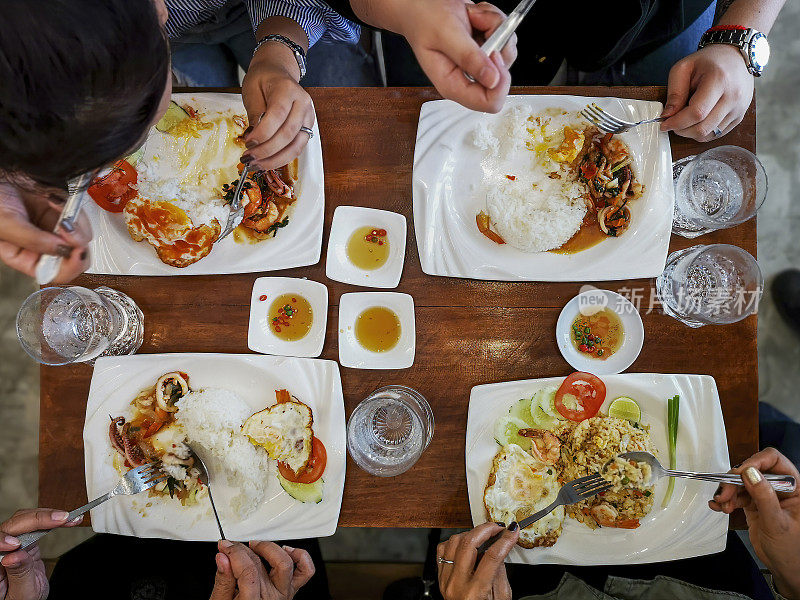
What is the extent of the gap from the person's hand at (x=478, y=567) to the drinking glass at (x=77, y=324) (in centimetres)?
140

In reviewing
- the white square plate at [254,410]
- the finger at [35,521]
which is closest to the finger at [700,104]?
the white square plate at [254,410]

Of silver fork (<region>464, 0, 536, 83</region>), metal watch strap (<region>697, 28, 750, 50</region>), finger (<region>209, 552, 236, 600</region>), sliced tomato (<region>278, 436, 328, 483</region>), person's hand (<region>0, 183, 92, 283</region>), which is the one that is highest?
metal watch strap (<region>697, 28, 750, 50</region>)

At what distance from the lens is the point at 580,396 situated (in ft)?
6.12

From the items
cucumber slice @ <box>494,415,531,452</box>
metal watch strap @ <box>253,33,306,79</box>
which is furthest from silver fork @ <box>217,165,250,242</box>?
cucumber slice @ <box>494,415,531,452</box>

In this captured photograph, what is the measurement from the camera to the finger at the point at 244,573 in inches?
67.8

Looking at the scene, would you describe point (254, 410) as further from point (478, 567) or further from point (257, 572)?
point (478, 567)

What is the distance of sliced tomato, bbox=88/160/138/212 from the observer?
6.17ft

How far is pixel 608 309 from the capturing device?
189cm

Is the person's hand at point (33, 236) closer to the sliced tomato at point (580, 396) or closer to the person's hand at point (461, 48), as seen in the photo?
the person's hand at point (461, 48)

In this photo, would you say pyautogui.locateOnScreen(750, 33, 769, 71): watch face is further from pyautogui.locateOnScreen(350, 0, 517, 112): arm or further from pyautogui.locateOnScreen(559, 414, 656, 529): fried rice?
pyautogui.locateOnScreen(559, 414, 656, 529): fried rice

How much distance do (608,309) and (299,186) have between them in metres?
1.23

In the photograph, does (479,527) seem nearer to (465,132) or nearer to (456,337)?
(456,337)

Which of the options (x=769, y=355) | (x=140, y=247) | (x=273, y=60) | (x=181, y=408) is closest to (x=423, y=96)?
(x=273, y=60)

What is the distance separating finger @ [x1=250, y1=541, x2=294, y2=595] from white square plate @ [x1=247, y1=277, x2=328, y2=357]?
687 millimetres
